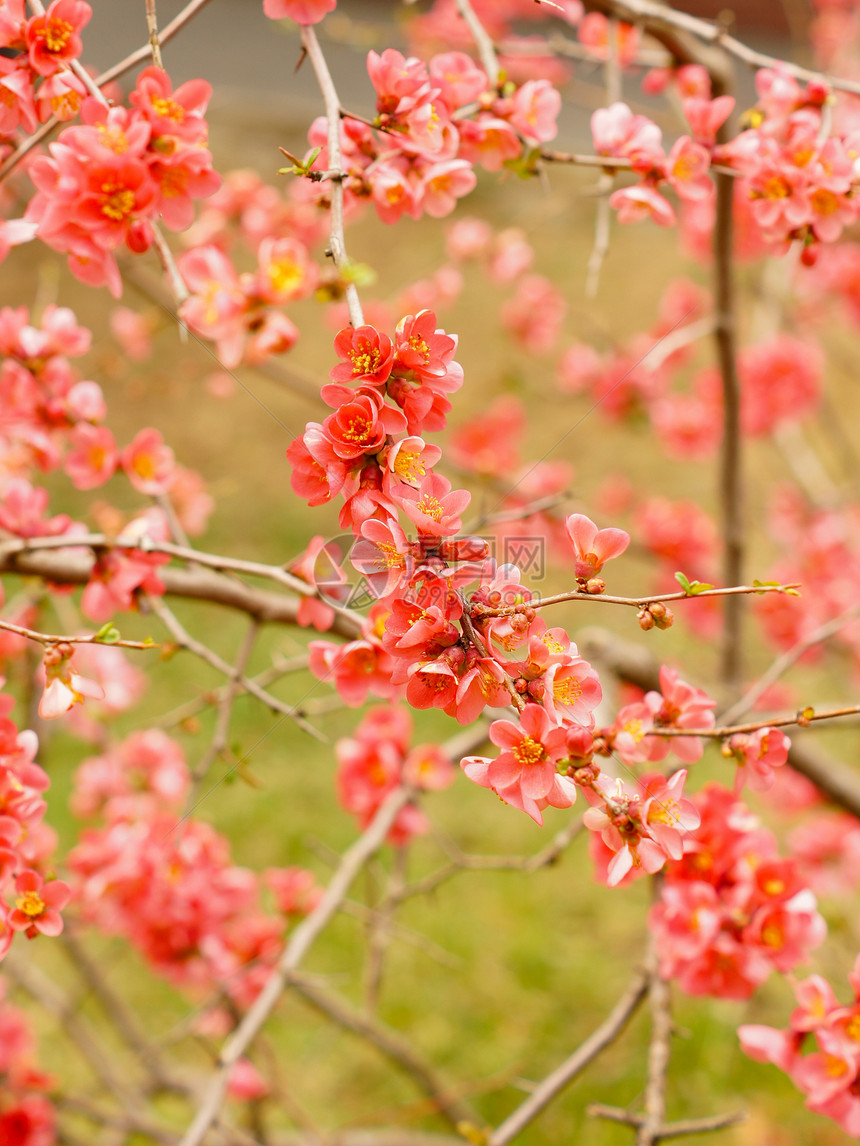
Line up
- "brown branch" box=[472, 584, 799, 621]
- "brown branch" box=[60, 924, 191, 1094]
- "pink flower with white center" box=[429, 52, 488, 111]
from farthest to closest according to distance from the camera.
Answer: "brown branch" box=[60, 924, 191, 1094]
"pink flower with white center" box=[429, 52, 488, 111]
"brown branch" box=[472, 584, 799, 621]

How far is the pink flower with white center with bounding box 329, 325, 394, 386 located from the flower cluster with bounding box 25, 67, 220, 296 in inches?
8.2

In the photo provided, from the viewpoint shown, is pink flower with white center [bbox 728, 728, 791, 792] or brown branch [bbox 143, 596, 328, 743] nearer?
pink flower with white center [bbox 728, 728, 791, 792]

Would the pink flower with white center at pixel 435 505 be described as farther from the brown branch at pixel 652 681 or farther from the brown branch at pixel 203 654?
the brown branch at pixel 652 681

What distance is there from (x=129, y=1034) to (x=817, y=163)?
1519 millimetres

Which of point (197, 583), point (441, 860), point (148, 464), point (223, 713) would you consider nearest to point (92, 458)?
point (148, 464)

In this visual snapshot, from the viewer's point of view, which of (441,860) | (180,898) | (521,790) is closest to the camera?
(521,790)

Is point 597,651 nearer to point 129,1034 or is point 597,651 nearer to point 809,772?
point 809,772

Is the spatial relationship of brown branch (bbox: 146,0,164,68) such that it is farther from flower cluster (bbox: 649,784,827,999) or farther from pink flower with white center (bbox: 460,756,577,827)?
flower cluster (bbox: 649,784,827,999)

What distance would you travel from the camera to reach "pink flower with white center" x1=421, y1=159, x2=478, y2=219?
57 cm

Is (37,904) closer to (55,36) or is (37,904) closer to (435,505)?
(435,505)

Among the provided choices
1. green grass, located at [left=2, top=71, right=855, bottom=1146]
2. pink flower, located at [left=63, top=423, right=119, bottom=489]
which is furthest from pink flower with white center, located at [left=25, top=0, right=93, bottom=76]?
green grass, located at [left=2, top=71, right=855, bottom=1146]

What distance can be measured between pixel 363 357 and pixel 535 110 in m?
0.39

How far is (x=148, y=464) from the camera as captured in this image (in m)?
0.78

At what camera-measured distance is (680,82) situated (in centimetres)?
95
